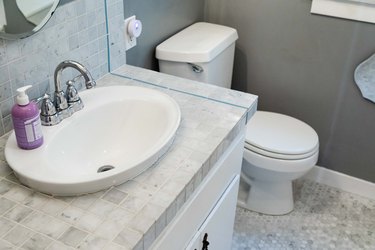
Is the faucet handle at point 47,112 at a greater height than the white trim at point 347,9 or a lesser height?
lesser

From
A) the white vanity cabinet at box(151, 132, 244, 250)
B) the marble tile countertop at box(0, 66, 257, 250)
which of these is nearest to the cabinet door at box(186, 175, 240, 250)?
the white vanity cabinet at box(151, 132, 244, 250)

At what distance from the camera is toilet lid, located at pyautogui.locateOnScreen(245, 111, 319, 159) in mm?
1897

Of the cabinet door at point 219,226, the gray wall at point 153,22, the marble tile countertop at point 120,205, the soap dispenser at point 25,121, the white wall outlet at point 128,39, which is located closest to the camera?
the marble tile countertop at point 120,205

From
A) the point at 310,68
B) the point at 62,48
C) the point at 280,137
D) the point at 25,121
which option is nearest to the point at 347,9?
the point at 310,68

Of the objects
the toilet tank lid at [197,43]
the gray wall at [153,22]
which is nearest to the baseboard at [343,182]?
the toilet tank lid at [197,43]

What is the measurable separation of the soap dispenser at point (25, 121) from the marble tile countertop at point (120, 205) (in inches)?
3.3

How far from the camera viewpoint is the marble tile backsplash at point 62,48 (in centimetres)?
113

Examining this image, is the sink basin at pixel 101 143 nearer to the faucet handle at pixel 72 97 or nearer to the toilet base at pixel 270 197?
the faucet handle at pixel 72 97

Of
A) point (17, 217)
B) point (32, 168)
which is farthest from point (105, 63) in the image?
point (17, 217)

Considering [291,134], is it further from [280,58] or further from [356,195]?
[356,195]

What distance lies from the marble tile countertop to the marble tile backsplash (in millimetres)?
163

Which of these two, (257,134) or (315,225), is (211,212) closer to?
(257,134)

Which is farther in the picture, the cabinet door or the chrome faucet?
the cabinet door

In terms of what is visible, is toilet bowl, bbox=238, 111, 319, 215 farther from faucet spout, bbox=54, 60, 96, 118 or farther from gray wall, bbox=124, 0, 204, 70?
faucet spout, bbox=54, 60, 96, 118
